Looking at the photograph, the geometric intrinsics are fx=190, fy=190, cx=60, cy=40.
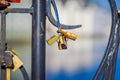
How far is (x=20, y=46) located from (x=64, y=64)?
0.68ft

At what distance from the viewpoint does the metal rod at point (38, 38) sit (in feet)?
2.09

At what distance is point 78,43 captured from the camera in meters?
0.85

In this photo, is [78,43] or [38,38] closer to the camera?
[38,38]

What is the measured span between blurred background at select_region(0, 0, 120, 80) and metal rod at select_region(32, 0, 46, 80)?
0.16 meters

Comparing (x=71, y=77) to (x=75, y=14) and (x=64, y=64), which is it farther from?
(x=75, y=14)

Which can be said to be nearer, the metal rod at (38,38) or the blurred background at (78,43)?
the metal rod at (38,38)

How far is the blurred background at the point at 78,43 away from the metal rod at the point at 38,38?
163mm

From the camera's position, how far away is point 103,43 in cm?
86

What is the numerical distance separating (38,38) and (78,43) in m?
0.26

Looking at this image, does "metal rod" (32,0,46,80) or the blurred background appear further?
the blurred background

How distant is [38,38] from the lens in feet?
2.10

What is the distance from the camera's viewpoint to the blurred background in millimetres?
805

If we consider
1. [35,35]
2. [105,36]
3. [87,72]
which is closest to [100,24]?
[105,36]

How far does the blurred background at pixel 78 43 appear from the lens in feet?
2.64
